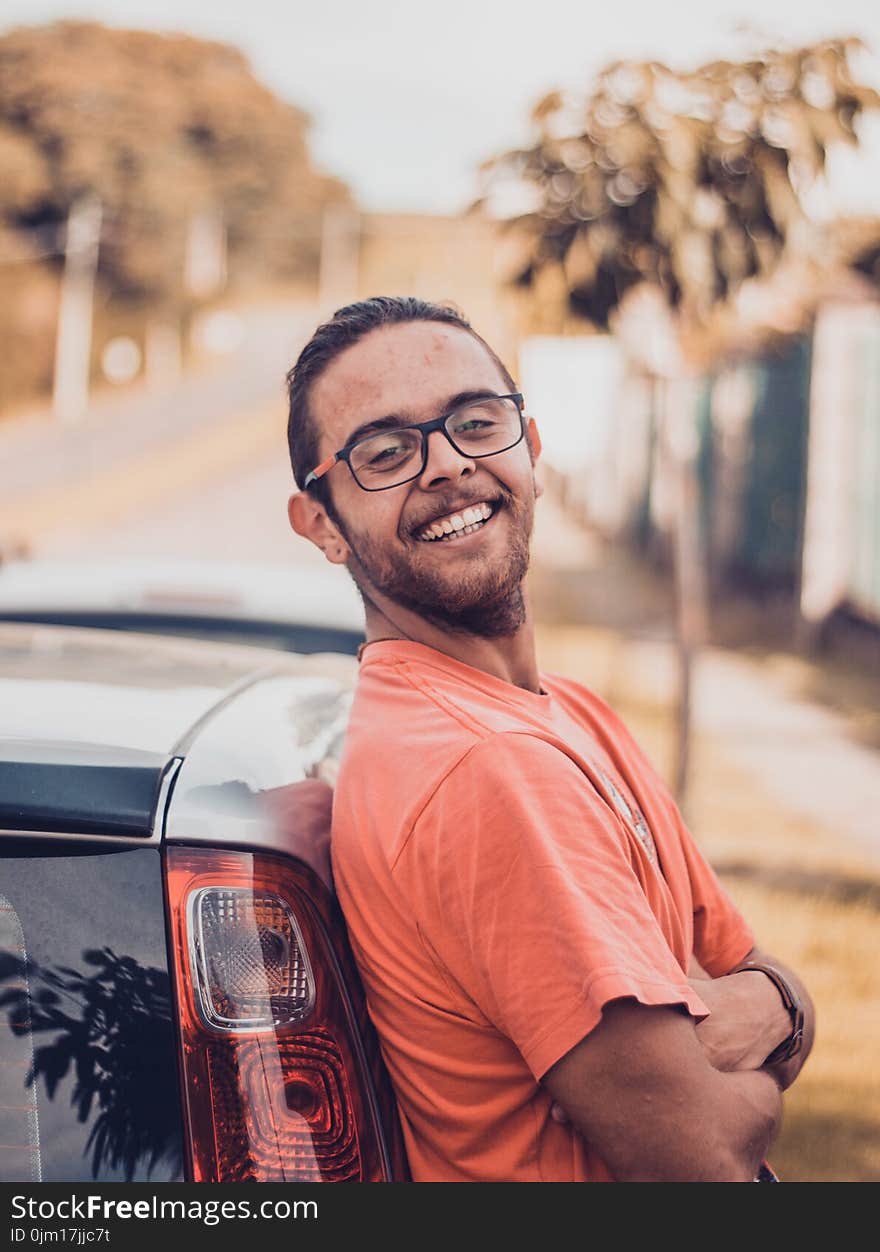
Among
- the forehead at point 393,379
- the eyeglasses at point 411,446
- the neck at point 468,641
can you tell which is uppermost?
the forehead at point 393,379

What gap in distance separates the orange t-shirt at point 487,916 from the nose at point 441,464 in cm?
34

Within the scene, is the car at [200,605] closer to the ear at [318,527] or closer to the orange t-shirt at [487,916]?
the ear at [318,527]

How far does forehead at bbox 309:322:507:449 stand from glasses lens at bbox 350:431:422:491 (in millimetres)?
32

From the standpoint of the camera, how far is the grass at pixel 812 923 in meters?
3.93

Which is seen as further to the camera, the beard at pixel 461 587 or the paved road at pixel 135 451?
the paved road at pixel 135 451

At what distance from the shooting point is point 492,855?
5.50ft

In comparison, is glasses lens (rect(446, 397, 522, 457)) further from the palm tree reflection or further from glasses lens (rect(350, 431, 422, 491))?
the palm tree reflection

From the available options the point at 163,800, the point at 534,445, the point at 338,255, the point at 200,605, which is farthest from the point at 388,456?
the point at 338,255

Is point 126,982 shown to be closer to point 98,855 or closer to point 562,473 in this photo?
point 98,855

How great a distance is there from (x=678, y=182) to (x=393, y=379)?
12.2 ft

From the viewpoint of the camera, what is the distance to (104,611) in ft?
14.0

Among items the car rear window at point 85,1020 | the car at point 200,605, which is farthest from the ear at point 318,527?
the car at point 200,605

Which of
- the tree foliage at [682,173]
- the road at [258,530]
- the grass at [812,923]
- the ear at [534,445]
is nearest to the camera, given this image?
the ear at [534,445]

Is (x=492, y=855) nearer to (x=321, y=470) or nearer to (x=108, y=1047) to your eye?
(x=108, y=1047)
